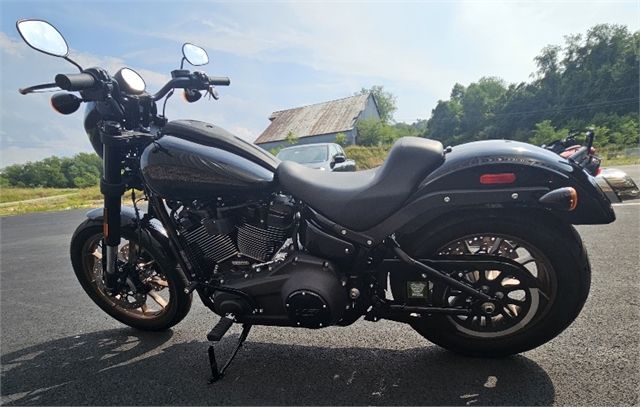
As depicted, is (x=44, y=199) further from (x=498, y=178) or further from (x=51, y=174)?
(x=498, y=178)

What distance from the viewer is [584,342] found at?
216cm

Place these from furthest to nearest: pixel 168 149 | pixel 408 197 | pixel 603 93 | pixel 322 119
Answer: pixel 603 93 < pixel 322 119 < pixel 168 149 < pixel 408 197

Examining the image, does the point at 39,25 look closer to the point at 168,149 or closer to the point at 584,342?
the point at 168,149

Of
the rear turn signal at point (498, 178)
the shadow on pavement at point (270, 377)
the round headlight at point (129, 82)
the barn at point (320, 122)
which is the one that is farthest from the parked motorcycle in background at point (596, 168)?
the barn at point (320, 122)

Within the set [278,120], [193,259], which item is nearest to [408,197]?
[193,259]

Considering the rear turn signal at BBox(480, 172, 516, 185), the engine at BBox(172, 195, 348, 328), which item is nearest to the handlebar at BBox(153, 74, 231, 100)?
the engine at BBox(172, 195, 348, 328)

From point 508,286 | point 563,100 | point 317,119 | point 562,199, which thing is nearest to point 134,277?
point 508,286

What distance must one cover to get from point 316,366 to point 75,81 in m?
2.09

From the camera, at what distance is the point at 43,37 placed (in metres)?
2.02

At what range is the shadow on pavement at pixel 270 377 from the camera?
1809mm

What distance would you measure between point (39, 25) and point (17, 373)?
2.15 meters

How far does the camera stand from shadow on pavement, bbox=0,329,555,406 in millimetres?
1809

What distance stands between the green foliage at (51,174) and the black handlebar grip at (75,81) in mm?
16911

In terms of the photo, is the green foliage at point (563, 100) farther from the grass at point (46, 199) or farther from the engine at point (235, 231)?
the engine at point (235, 231)
